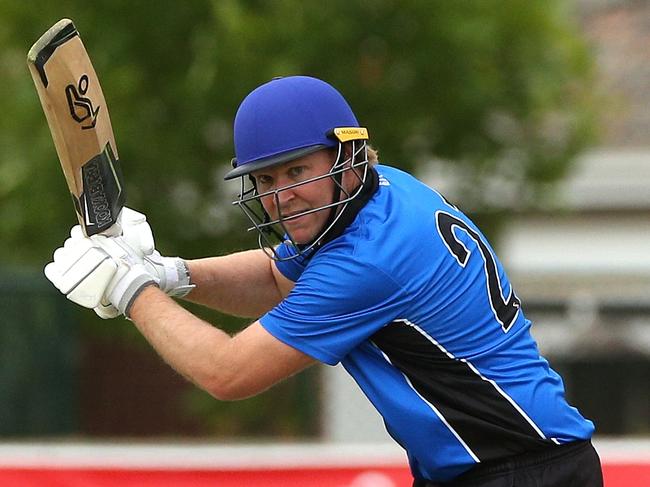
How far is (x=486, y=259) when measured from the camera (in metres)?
3.25

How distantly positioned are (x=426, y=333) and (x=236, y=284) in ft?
2.56

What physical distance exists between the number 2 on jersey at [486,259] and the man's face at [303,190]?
0.28m

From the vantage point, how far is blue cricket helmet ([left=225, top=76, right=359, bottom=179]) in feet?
10.3

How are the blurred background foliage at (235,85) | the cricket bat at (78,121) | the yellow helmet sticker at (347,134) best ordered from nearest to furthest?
the yellow helmet sticker at (347,134), the cricket bat at (78,121), the blurred background foliage at (235,85)

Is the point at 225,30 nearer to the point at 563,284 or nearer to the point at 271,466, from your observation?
the point at 271,466

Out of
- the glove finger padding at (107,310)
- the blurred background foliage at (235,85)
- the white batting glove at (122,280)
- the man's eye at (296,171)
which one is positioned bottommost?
the blurred background foliage at (235,85)

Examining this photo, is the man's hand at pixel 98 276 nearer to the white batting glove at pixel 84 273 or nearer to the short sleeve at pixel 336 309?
the white batting glove at pixel 84 273

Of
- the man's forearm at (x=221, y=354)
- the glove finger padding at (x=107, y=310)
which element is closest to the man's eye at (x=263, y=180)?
the man's forearm at (x=221, y=354)

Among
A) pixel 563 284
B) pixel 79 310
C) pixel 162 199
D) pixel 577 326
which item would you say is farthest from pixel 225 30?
pixel 563 284

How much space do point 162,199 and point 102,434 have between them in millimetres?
1584

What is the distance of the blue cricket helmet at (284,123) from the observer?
312cm

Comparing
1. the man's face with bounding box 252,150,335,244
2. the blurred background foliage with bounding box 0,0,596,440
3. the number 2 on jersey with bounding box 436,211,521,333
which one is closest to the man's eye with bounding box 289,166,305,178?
the man's face with bounding box 252,150,335,244

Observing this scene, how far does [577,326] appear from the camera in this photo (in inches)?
389

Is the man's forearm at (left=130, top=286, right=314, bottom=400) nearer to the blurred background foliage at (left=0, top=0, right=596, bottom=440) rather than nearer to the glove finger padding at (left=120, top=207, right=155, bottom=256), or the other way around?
the glove finger padding at (left=120, top=207, right=155, bottom=256)
